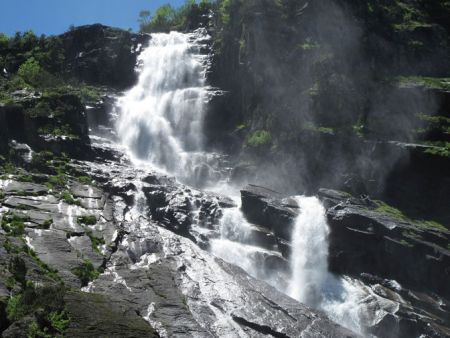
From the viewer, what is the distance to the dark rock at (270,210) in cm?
3588

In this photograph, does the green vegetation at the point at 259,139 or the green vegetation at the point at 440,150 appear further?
the green vegetation at the point at 259,139

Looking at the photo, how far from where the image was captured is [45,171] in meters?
37.4

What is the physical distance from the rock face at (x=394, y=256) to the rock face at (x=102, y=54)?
3678 cm

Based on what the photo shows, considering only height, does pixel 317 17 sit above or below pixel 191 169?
above

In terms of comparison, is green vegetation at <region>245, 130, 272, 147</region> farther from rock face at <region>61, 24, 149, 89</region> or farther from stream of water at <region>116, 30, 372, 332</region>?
rock face at <region>61, 24, 149, 89</region>

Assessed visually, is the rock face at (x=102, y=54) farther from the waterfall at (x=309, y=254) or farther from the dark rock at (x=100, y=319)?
the dark rock at (x=100, y=319)

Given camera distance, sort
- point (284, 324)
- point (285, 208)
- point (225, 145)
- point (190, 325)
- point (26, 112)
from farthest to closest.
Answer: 1. point (225, 145)
2. point (26, 112)
3. point (285, 208)
4. point (284, 324)
5. point (190, 325)

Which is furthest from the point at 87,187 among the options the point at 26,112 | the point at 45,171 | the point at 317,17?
the point at 317,17

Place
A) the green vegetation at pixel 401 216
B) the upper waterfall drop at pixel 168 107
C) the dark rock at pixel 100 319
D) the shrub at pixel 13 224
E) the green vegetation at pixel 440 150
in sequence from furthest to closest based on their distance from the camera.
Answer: the upper waterfall drop at pixel 168 107 → the green vegetation at pixel 440 150 → the green vegetation at pixel 401 216 → the shrub at pixel 13 224 → the dark rock at pixel 100 319

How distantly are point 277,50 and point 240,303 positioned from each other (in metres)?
36.4

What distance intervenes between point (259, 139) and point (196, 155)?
21.4ft

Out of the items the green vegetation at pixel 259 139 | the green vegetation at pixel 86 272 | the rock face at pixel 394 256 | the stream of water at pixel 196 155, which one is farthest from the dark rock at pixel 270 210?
the green vegetation at pixel 86 272

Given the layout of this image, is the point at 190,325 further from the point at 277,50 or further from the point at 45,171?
the point at 277,50

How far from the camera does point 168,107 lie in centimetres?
5556
